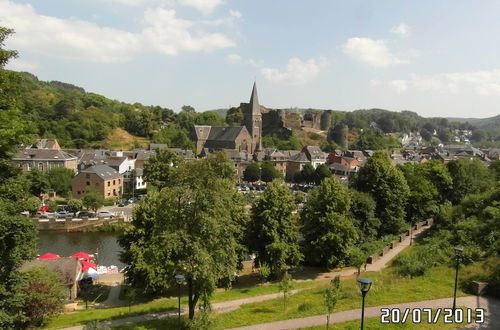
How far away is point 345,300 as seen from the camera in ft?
54.2

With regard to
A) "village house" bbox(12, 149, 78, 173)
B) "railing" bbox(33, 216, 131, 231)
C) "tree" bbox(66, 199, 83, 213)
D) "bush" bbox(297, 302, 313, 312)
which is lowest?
"railing" bbox(33, 216, 131, 231)

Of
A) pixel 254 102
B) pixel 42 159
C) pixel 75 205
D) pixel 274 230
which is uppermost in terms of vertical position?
pixel 254 102

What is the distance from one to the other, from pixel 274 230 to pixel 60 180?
41.2 metres

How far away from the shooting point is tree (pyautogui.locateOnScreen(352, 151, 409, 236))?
32.5m

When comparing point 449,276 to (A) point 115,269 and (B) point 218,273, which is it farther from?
(A) point 115,269

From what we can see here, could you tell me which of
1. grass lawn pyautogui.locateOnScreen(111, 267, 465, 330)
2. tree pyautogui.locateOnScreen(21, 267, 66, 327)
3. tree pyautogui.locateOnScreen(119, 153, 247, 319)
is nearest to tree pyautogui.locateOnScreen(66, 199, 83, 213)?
tree pyautogui.locateOnScreen(21, 267, 66, 327)

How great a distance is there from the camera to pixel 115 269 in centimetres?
2895

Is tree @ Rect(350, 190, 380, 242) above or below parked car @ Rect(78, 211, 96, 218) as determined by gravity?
above

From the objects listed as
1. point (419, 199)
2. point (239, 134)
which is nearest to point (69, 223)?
point (419, 199)

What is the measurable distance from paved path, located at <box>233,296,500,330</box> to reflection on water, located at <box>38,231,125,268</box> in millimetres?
21672

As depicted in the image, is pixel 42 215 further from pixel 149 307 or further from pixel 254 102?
pixel 254 102

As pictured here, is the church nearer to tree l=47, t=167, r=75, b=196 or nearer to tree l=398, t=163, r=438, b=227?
tree l=47, t=167, r=75, b=196

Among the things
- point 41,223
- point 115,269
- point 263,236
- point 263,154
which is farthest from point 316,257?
point 263,154

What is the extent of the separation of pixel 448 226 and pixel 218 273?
80.5 feet
